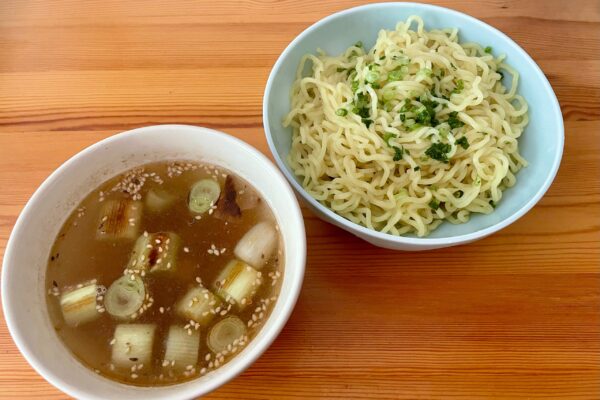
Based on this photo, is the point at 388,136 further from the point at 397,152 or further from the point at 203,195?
the point at 203,195

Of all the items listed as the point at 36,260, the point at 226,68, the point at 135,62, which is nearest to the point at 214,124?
the point at 226,68

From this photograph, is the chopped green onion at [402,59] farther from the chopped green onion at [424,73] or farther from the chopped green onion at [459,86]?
the chopped green onion at [459,86]

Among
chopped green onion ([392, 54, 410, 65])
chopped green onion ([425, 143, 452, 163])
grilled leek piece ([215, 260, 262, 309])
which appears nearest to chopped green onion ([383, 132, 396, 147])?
chopped green onion ([425, 143, 452, 163])

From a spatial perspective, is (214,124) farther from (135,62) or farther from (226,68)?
(135,62)

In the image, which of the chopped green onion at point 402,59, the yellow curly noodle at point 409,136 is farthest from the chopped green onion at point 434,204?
the chopped green onion at point 402,59

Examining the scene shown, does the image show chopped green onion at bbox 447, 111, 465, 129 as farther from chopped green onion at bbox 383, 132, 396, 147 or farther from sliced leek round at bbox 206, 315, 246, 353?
sliced leek round at bbox 206, 315, 246, 353

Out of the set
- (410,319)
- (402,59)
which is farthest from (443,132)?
(410,319)
